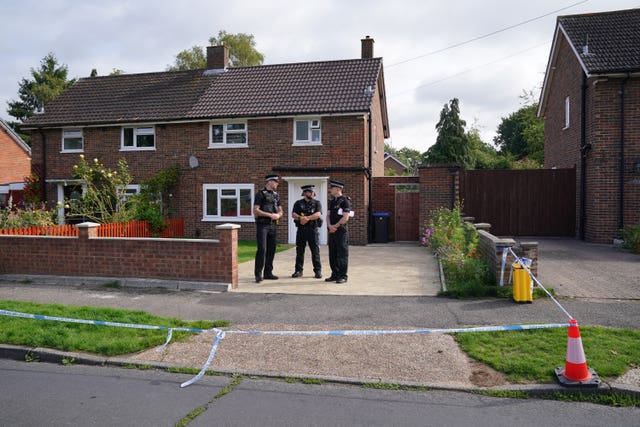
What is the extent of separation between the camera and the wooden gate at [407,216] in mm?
17641

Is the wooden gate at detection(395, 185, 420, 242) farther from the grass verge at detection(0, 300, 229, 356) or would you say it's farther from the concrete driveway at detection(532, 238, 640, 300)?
the grass verge at detection(0, 300, 229, 356)

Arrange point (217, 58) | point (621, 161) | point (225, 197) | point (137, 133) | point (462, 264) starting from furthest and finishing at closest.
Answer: point (217, 58)
point (137, 133)
point (225, 197)
point (621, 161)
point (462, 264)

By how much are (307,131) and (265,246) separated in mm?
8432

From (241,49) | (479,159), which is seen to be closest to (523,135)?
(479,159)

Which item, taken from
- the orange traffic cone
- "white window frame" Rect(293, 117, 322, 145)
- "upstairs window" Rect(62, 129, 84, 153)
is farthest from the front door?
the orange traffic cone

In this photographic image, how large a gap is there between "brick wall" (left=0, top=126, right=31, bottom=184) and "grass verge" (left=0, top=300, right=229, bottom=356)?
27.0 m

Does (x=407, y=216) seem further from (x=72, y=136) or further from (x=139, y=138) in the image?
(x=72, y=136)

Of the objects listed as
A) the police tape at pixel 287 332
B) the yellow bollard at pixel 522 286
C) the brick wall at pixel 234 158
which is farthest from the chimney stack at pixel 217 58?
the yellow bollard at pixel 522 286

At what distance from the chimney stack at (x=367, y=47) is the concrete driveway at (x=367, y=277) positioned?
967cm

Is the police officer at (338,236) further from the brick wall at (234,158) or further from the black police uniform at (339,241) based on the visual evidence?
the brick wall at (234,158)

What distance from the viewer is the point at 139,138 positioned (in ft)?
63.6

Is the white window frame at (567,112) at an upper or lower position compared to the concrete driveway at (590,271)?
upper

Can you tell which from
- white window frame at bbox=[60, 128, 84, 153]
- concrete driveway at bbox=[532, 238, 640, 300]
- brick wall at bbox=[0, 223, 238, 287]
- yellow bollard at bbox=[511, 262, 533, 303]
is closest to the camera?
yellow bollard at bbox=[511, 262, 533, 303]

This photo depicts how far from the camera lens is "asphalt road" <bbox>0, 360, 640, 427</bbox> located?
3961 millimetres
